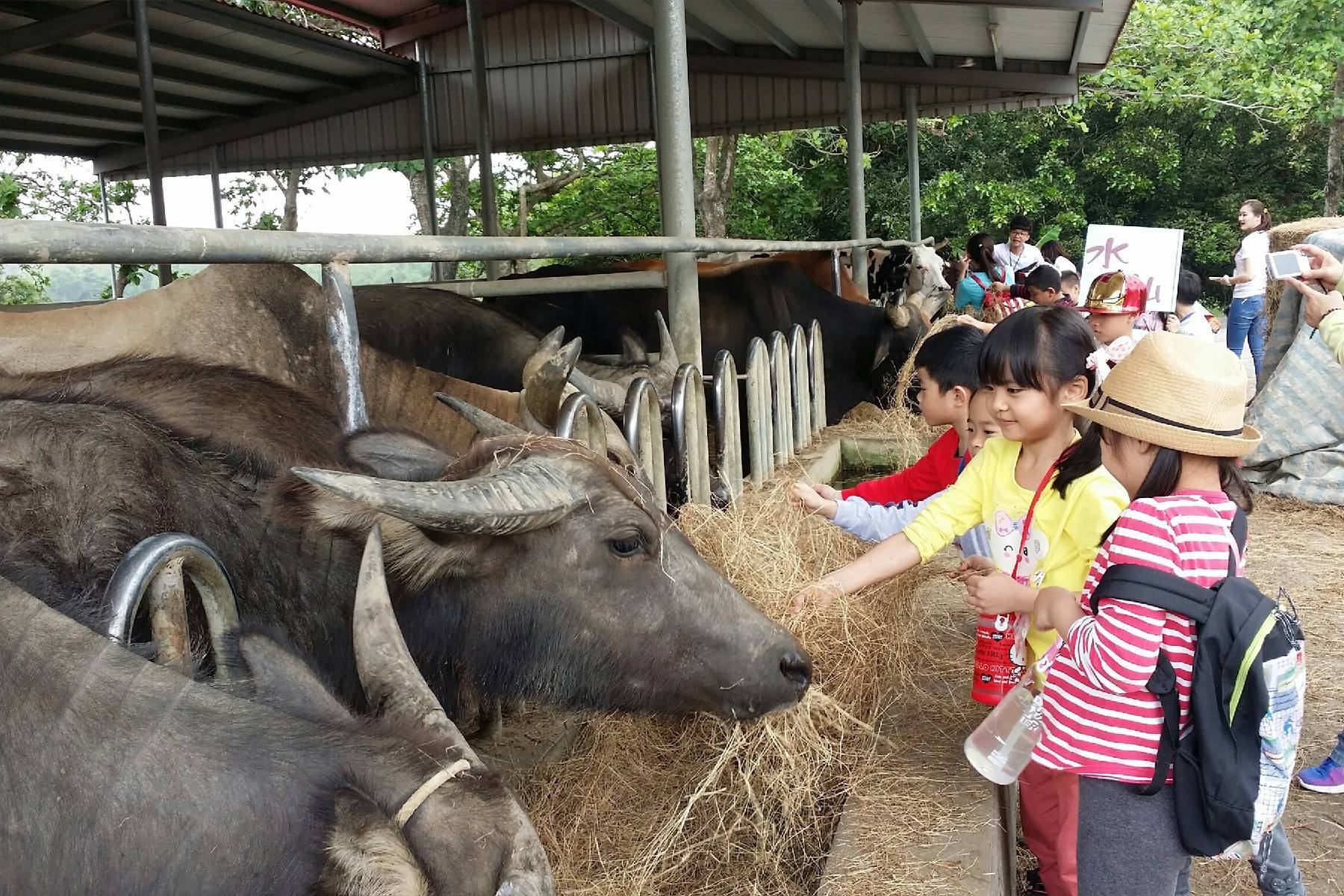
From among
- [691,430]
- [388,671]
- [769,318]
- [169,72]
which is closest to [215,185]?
[169,72]

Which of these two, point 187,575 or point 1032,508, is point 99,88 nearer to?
point 187,575

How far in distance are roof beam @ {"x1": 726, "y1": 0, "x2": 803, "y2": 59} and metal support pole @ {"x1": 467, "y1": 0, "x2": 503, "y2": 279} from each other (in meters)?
2.66

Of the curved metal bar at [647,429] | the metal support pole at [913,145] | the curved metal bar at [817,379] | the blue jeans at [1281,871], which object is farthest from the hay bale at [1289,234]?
the blue jeans at [1281,871]

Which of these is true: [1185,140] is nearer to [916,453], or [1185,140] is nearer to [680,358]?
[916,453]

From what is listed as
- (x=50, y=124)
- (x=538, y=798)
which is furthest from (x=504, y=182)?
(x=538, y=798)

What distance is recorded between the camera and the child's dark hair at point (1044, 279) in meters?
7.92

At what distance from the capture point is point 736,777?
107 inches

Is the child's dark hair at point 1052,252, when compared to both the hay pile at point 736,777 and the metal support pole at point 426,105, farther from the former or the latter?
the hay pile at point 736,777

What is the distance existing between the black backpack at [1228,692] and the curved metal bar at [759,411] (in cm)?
357

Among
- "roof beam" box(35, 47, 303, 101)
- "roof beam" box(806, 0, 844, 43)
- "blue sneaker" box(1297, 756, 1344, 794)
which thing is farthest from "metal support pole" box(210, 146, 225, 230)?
"blue sneaker" box(1297, 756, 1344, 794)

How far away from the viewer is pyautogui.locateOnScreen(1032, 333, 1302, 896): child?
209 cm

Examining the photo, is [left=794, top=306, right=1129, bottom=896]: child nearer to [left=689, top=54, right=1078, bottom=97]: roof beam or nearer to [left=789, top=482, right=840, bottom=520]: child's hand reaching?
[left=789, top=482, right=840, bottom=520]: child's hand reaching

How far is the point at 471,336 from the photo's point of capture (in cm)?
568

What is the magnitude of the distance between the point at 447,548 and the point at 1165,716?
5.01ft
